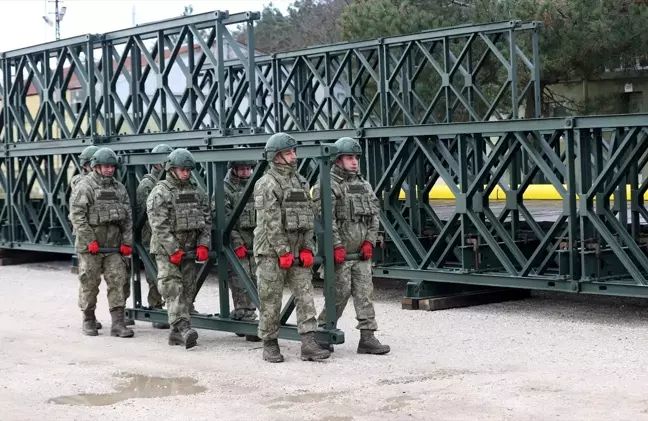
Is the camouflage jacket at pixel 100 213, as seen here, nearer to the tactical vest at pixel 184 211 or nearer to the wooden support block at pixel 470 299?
the tactical vest at pixel 184 211

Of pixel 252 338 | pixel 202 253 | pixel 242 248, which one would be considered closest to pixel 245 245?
pixel 242 248

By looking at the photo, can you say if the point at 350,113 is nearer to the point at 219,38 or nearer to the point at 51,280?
the point at 219,38

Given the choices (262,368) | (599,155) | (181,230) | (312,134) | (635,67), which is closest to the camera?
(262,368)

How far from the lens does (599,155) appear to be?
43.3 feet

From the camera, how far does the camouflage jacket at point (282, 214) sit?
9.99 m

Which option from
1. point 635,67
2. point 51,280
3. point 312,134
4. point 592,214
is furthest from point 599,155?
point 635,67

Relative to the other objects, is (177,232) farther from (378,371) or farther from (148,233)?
(378,371)

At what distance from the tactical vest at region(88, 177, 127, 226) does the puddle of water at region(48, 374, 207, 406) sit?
2622 millimetres

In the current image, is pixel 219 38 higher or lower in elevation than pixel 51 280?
higher

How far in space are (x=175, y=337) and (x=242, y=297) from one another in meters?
0.80

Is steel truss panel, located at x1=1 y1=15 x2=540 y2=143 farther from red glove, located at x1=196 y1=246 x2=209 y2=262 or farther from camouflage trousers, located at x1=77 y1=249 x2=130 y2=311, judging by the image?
red glove, located at x1=196 y1=246 x2=209 y2=262

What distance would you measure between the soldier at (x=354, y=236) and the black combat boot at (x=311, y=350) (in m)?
0.51

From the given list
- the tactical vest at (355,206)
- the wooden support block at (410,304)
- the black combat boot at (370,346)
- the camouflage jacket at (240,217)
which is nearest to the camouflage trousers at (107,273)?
the camouflage jacket at (240,217)

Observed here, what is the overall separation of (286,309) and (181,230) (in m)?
1.35
